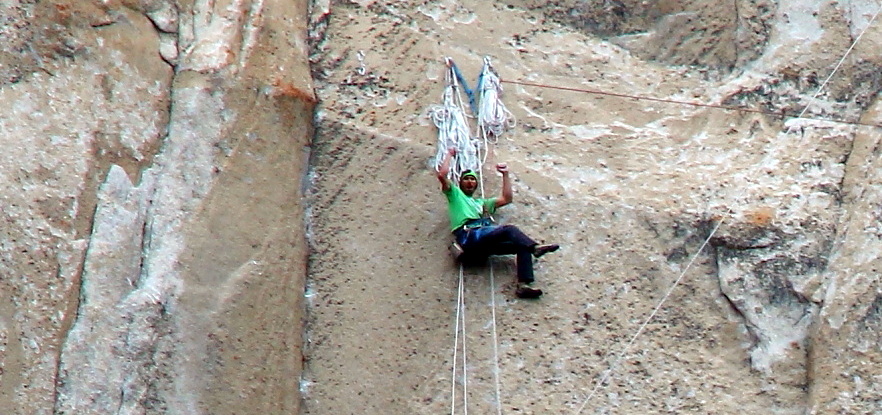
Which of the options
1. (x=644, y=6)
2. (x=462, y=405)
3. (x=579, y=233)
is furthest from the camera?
(x=644, y=6)

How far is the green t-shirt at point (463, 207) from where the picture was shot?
22.1ft

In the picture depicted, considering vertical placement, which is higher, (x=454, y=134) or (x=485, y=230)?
(x=454, y=134)

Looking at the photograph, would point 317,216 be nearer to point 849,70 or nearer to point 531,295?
point 531,295

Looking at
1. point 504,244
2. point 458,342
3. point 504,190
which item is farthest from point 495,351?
point 504,190

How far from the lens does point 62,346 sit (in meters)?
6.06

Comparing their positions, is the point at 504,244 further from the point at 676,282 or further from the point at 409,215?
the point at 676,282

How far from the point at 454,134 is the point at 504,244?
83 cm

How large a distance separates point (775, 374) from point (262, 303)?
268cm

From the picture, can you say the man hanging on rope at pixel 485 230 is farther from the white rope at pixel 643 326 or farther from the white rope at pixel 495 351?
the white rope at pixel 643 326

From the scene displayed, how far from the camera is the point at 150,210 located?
6.56 m

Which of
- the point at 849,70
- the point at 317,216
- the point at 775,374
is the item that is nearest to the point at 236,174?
the point at 317,216

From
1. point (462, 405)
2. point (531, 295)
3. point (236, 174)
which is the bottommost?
point (462, 405)

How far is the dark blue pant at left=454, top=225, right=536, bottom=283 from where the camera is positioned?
6.62 m

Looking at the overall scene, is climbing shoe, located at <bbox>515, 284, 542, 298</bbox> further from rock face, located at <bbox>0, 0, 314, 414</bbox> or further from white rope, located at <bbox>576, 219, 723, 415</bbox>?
rock face, located at <bbox>0, 0, 314, 414</bbox>
